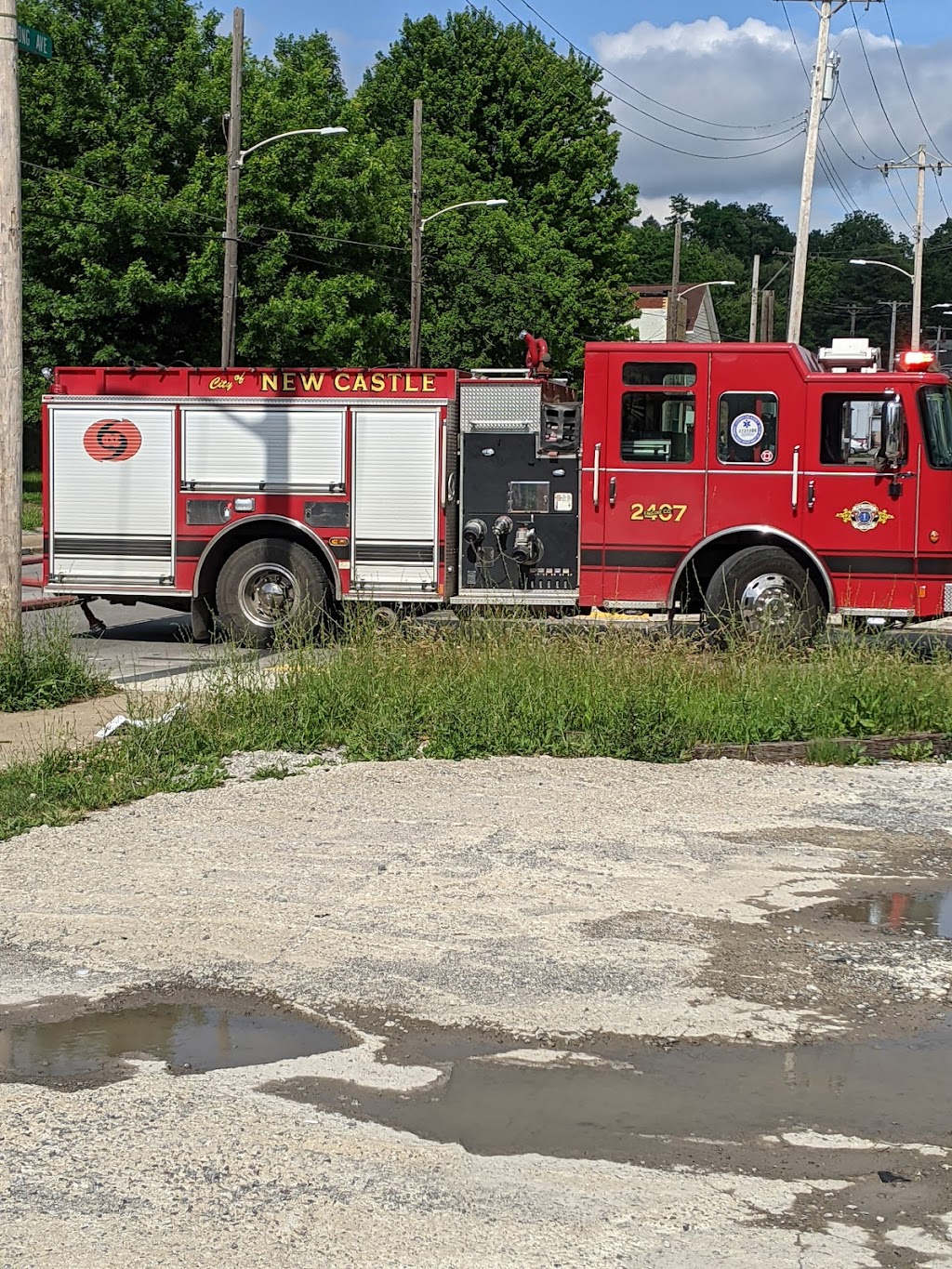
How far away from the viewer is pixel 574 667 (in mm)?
10227

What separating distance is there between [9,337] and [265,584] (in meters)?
4.18

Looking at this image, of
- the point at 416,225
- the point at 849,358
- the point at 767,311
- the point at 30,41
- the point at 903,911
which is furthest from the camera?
the point at 767,311

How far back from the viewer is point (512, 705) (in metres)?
9.74

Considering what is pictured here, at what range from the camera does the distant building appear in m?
85.9

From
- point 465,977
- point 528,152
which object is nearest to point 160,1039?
point 465,977

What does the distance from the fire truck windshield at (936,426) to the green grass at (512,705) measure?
3332mm

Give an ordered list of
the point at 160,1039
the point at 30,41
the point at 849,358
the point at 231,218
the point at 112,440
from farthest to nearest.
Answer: the point at 231,218, the point at 112,440, the point at 849,358, the point at 30,41, the point at 160,1039

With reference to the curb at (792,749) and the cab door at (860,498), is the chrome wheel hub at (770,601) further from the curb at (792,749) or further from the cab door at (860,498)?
the curb at (792,749)

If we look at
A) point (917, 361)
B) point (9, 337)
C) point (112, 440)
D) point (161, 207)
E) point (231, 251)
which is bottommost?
point (112, 440)

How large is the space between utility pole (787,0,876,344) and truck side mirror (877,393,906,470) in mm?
14552

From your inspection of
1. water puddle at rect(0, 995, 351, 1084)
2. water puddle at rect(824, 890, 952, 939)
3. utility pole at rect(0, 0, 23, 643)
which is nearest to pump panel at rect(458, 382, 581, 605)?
utility pole at rect(0, 0, 23, 643)

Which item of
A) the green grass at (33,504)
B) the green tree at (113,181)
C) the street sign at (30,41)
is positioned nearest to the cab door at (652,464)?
the street sign at (30,41)

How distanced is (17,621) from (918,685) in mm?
6576

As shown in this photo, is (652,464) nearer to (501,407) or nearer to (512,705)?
(501,407)
